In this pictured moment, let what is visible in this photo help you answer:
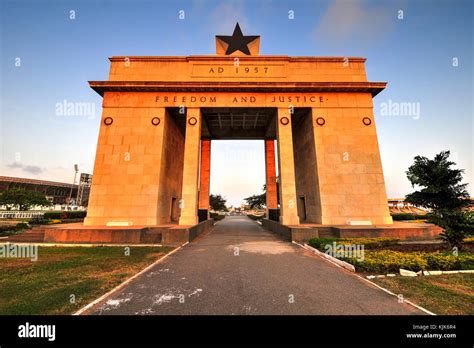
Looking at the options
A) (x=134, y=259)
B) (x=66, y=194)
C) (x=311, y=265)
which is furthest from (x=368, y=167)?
(x=66, y=194)

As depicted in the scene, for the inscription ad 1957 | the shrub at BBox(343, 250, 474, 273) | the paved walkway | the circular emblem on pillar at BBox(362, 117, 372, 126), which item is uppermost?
the inscription ad 1957

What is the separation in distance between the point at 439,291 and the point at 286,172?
12.7 metres

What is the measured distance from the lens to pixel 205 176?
28094 mm

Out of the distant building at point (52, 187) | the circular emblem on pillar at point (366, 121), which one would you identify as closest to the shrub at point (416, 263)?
the circular emblem on pillar at point (366, 121)

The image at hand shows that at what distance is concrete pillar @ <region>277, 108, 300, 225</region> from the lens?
16312mm

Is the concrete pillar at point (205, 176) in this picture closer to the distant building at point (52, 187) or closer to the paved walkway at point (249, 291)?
the paved walkway at point (249, 291)

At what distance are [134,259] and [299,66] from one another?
21.0 metres

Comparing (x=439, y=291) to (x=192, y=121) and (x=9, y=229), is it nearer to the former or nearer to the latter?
(x=192, y=121)

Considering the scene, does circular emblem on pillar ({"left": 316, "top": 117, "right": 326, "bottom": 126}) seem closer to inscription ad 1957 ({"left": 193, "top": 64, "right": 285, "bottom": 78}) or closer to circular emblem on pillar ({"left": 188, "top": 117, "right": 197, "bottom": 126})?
inscription ad 1957 ({"left": 193, "top": 64, "right": 285, "bottom": 78})

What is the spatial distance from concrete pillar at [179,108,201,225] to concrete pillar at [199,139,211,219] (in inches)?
389

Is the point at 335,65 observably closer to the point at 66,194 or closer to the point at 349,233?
the point at 349,233

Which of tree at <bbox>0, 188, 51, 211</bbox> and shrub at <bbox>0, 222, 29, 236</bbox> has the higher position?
tree at <bbox>0, 188, 51, 211</bbox>

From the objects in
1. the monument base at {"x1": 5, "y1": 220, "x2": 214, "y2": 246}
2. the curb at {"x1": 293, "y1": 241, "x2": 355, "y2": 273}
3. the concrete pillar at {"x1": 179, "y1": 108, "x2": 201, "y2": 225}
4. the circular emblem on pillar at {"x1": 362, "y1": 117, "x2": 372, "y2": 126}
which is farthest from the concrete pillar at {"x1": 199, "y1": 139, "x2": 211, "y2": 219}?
the circular emblem on pillar at {"x1": 362, "y1": 117, "x2": 372, "y2": 126}

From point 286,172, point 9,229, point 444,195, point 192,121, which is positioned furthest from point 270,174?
point 9,229
